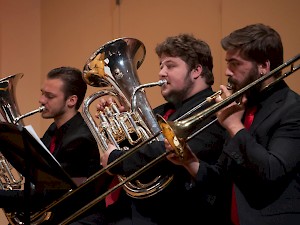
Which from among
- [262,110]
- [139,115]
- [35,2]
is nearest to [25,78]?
[35,2]

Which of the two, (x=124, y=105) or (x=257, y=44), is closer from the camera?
(x=257, y=44)

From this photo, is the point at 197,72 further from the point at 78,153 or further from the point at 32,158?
the point at 32,158

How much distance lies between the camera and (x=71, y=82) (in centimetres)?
383

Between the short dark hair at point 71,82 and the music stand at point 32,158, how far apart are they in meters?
1.25

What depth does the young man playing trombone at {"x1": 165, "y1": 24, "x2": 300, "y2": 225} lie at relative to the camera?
221cm

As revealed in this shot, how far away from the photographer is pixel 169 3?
4039mm

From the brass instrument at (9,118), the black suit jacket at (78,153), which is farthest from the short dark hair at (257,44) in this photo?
the brass instrument at (9,118)

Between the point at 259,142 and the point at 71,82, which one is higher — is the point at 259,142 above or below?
above

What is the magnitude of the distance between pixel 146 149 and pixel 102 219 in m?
0.77

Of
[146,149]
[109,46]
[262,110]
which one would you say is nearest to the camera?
[262,110]

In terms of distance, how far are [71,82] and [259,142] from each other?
1.82m

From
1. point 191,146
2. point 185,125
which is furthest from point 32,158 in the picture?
point 191,146

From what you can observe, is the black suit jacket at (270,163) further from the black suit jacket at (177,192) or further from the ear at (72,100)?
the ear at (72,100)

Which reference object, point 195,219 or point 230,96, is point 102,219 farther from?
point 230,96
